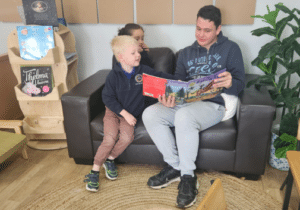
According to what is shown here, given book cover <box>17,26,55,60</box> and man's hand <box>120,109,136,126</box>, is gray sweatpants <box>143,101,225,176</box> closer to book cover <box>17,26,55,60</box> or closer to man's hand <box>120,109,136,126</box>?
man's hand <box>120,109,136,126</box>

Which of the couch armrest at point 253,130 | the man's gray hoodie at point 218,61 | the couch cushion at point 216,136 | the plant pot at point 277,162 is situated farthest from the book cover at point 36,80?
the plant pot at point 277,162

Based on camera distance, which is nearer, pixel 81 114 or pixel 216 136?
pixel 216 136

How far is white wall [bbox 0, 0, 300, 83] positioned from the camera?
2182 millimetres

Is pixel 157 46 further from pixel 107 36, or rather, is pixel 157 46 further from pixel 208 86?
pixel 208 86

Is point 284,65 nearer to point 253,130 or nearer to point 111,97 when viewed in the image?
point 253,130

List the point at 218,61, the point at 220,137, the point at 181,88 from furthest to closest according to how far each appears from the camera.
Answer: the point at 218,61
the point at 220,137
the point at 181,88

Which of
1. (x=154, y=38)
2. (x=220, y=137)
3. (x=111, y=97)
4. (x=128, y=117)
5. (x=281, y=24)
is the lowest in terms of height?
(x=220, y=137)

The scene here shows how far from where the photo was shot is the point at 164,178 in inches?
65.7

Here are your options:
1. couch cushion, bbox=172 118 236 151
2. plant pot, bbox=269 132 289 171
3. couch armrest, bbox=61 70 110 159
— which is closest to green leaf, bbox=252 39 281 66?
couch cushion, bbox=172 118 236 151

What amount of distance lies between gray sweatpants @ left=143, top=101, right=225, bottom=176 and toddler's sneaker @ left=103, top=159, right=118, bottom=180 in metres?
0.37

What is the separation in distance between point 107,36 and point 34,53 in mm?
701

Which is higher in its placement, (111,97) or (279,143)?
(111,97)

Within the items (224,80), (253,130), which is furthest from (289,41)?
(253,130)

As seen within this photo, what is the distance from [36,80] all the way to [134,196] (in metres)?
1.26
